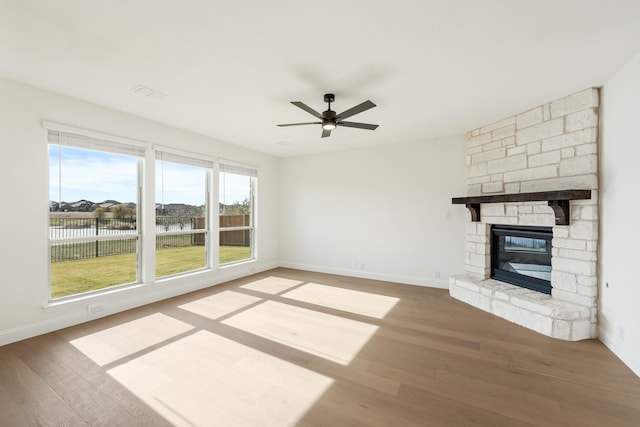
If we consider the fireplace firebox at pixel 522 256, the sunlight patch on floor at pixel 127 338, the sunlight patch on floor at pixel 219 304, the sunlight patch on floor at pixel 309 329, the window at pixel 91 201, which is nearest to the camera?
the sunlight patch on floor at pixel 127 338

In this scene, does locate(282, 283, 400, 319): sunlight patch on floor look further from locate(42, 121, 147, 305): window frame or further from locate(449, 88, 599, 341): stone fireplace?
locate(42, 121, 147, 305): window frame

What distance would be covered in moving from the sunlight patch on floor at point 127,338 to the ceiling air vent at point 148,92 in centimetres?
279

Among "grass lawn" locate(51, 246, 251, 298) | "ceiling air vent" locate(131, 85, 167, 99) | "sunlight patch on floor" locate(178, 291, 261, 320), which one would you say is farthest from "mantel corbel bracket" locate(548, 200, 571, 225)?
"grass lawn" locate(51, 246, 251, 298)

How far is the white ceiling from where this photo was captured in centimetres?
187

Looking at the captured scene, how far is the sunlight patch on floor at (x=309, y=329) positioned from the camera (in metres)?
2.78

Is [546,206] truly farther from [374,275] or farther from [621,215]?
[374,275]

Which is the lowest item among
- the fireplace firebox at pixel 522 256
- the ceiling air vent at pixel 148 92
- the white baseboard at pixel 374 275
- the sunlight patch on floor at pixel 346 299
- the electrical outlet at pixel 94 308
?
the sunlight patch on floor at pixel 346 299

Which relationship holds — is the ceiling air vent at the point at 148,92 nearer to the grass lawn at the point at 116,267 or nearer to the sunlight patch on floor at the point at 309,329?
the grass lawn at the point at 116,267

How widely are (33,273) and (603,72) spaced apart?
6.42m

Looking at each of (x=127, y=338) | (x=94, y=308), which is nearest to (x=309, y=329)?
(x=127, y=338)

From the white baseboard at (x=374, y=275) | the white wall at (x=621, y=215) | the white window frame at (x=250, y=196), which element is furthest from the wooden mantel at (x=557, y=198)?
the white window frame at (x=250, y=196)

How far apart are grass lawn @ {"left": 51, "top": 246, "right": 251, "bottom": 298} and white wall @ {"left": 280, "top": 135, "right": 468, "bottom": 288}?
1806 millimetres

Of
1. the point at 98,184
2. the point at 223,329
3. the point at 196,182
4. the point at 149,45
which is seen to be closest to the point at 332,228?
the point at 196,182

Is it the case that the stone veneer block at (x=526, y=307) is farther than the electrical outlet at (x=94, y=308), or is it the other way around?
the electrical outlet at (x=94, y=308)
